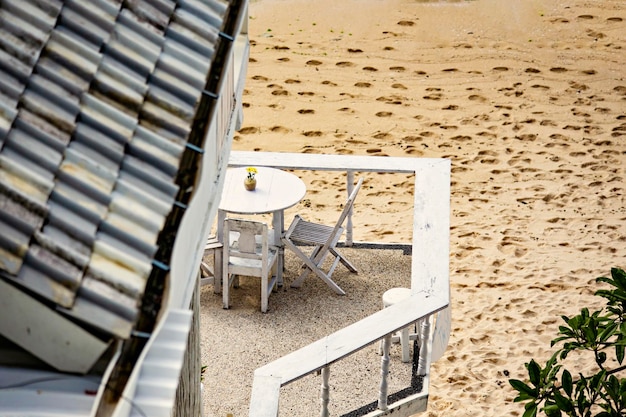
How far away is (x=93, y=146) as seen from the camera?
141 inches

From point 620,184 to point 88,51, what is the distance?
10.2 meters

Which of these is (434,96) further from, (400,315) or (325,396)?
(325,396)

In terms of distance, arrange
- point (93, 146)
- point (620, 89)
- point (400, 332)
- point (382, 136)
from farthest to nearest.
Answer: point (620, 89)
point (382, 136)
point (400, 332)
point (93, 146)

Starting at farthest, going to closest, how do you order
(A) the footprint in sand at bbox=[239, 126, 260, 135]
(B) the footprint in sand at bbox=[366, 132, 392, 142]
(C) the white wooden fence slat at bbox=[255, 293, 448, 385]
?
(A) the footprint in sand at bbox=[239, 126, 260, 135] → (B) the footprint in sand at bbox=[366, 132, 392, 142] → (C) the white wooden fence slat at bbox=[255, 293, 448, 385]

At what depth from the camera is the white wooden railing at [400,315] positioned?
5.72m

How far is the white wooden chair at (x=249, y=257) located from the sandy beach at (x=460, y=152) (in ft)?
0.70

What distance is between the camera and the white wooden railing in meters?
5.72

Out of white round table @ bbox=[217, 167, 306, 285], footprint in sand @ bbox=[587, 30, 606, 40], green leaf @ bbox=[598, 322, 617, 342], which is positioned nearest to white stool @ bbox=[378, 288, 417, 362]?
white round table @ bbox=[217, 167, 306, 285]

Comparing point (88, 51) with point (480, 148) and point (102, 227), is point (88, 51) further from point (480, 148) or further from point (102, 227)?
point (480, 148)

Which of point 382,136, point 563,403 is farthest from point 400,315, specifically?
Result: point 382,136

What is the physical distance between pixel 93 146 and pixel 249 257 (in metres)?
5.35

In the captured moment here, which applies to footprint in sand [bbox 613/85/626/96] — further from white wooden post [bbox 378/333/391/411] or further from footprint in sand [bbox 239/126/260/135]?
white wooden post [bbox 378/333/391/411]

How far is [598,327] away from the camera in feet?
14.5

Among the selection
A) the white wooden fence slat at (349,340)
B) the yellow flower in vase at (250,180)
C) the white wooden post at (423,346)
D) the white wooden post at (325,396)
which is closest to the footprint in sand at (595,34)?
the yellow flower in vase at (250,180)
